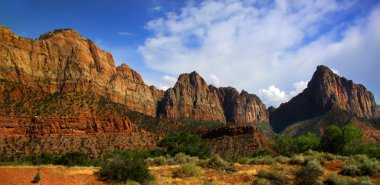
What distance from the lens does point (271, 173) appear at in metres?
25.0

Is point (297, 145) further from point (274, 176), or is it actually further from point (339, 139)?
point (274, 176)

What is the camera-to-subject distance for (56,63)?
13850cm

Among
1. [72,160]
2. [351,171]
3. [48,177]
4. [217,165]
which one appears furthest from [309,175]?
[72,160]

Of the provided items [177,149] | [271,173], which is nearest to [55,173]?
[271,173]

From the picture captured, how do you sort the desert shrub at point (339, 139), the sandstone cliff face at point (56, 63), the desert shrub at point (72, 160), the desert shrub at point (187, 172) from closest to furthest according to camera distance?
1. the desert shrub at point (187, 172)
2. the desert shrub at point (72, 160)
3. the desert shrub at point (339, 139)
4. the sandstone cliff face at point (56, 63)

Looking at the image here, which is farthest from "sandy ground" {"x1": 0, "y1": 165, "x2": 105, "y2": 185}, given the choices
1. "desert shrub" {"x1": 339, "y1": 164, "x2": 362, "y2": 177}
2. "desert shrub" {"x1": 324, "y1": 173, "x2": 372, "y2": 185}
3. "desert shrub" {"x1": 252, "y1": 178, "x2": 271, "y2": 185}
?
"desert shrub" {"x1": 339, "y1": 164, "x2": 362, "y2": 177}

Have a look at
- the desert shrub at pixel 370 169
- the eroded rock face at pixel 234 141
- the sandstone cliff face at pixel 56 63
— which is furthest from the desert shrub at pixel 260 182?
the sandstone cliff face at pixel 56 63

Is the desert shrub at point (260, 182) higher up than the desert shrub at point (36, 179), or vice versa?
the desert shrub at point (36, 179)

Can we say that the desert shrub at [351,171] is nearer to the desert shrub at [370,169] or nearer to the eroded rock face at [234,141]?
the desert shrub at [370,169]

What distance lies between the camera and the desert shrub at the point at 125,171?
22.9m

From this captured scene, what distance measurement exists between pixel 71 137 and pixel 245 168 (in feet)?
201

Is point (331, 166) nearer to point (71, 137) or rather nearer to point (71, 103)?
point (71, 137)

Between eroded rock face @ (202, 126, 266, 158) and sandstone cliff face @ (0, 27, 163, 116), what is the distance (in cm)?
5307

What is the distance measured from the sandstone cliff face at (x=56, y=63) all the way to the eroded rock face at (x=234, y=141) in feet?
174
